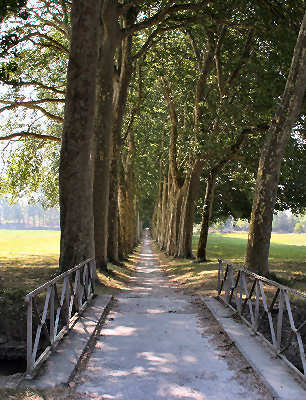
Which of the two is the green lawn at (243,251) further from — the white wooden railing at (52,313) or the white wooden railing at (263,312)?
the white wooden railing at (52,313)

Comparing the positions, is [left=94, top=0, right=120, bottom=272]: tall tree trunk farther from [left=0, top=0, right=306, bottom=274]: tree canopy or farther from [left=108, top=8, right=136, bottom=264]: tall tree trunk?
[left=108, top=8, right=136, bottom=264]: tall tree trunk

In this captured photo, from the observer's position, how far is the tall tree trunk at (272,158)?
10.9m

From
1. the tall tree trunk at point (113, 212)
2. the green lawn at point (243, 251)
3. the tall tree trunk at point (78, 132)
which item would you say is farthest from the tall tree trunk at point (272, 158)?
the green lawn at point (243, 251)

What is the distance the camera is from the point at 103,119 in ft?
48.1

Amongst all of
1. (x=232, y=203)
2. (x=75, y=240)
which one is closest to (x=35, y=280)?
(x=75, y=240)

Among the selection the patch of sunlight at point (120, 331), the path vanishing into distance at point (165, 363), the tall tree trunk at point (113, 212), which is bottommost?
the patch of sunlight at point (120, 331)

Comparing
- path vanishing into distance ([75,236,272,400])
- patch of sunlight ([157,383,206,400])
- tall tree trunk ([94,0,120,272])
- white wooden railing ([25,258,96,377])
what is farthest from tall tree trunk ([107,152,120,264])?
patch of sunlight ([157,383,206,400])

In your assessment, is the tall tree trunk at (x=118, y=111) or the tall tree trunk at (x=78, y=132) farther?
the tall tree trunk at (x=118, y=111)

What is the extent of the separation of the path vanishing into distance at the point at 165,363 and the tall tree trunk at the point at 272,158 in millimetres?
3310

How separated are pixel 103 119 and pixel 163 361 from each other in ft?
33.6

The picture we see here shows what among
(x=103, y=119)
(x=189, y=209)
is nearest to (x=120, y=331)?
(x=103, y=119)

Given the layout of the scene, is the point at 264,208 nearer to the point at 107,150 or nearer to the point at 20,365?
the point at 107,150

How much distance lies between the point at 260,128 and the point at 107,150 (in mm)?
5225

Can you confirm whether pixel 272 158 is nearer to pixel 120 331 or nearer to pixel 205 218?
pixel 120 331
